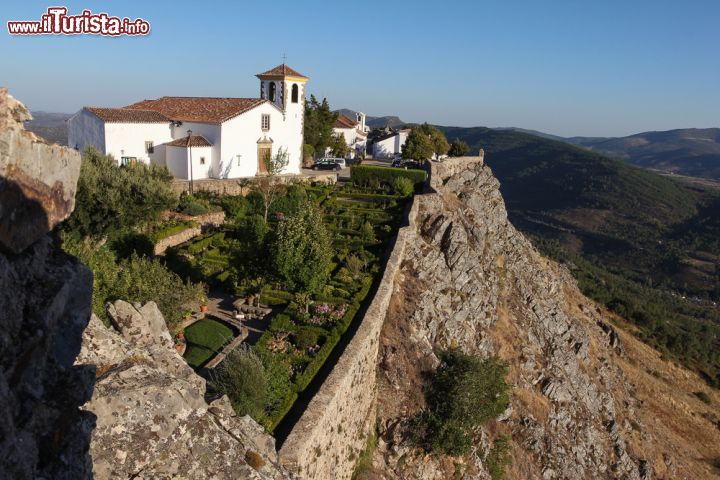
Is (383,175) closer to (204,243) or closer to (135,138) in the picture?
(135,138)

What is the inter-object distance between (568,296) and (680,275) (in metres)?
65.7

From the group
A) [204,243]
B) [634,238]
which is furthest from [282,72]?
[634,238]

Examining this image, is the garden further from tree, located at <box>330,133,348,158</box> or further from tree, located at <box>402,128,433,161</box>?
tree, located at <box>330,133,348,158</box>

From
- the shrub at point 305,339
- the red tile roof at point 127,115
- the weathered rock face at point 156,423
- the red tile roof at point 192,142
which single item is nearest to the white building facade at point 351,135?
the red tile roof at point 192,142

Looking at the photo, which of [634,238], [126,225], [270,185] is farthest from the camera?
[634,238]

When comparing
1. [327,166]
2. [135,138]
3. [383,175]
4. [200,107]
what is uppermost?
[200,107]

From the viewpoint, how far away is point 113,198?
2444 cm

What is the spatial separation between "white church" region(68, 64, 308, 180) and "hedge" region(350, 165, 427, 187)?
6345mm

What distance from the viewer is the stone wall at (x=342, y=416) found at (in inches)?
543

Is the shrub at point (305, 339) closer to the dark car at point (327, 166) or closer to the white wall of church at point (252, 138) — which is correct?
the white wall of church at point (252, 138)

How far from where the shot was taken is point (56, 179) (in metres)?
5.62

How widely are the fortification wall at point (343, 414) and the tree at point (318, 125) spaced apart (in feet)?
115

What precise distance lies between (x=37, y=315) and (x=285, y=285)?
54.3 ft

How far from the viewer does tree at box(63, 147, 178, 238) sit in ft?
78.5
